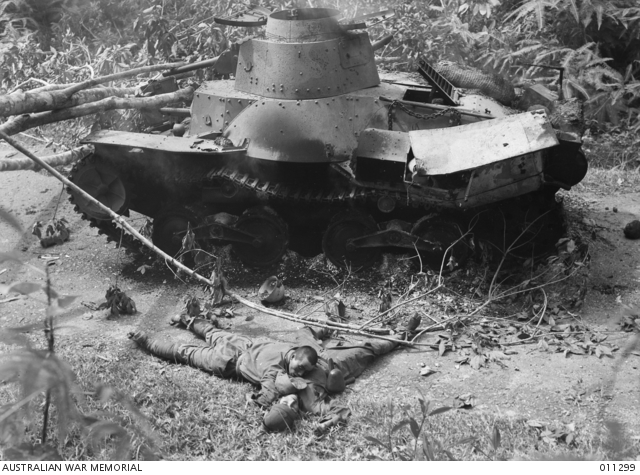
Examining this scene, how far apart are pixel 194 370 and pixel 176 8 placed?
9193 mm

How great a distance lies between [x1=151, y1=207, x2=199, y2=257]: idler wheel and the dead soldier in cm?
146

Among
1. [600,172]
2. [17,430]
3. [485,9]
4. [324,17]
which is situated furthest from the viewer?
[485,9]

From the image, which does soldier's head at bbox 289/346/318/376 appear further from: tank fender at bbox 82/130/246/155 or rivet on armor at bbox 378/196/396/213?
tank fender at bbox 82/130/246/155

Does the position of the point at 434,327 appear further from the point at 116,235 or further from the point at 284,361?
the point at 116,235

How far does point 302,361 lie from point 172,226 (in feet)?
10.8

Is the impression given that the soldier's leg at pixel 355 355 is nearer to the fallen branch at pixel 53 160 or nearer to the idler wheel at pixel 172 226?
the idler wheel at pixel 172 226

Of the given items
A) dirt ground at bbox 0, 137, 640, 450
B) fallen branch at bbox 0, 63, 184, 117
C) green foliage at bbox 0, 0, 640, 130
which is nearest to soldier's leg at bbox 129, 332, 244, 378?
dirt ground at bbox 0, 137, 640, 450

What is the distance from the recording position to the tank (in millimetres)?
7422

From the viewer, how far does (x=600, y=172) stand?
11125mm

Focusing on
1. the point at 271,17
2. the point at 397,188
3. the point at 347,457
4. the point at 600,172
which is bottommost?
the point at 600,172

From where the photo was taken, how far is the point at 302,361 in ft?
18.1

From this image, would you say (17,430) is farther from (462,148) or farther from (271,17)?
(271,17)

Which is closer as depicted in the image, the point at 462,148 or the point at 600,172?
the point at 462,148
